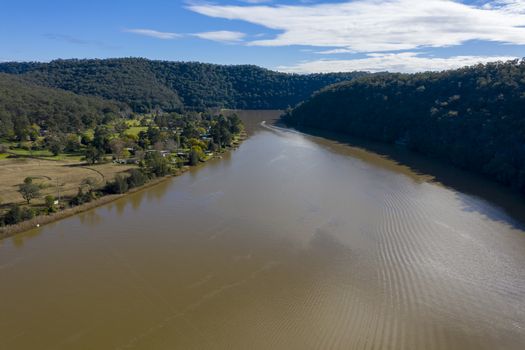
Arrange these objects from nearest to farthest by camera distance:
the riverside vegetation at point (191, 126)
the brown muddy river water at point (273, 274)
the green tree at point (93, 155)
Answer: the brown muddy river water at point (273, 274)
the riverside vegetation at point (191, 126)
the green tree at point (93, 155)

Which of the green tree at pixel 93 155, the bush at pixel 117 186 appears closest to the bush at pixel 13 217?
the bush at pixel 117 186

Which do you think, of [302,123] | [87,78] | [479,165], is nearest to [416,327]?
[479,165]

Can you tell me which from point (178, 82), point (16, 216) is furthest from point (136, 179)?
point (178, 82)

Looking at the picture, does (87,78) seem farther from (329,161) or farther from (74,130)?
(329,161)

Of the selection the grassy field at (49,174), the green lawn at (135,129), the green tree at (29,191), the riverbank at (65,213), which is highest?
the green tree at (29,191)

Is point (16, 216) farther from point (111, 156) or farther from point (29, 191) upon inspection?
point (111, 156)

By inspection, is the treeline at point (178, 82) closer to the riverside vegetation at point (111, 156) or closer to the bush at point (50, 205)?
the riverside vegetation at point (111, 156)
